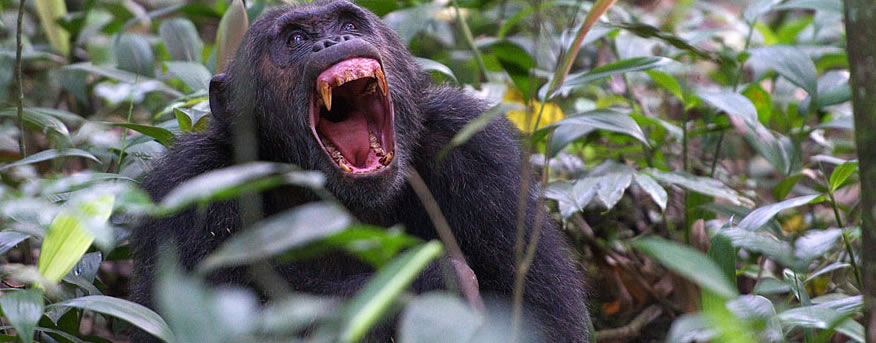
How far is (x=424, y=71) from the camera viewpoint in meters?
4.02

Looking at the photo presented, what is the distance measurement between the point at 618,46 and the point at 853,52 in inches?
124

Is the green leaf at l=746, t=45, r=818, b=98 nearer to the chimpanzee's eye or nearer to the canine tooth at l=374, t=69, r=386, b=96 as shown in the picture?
the canine tooth at l=374, t=69, r=386, b=96

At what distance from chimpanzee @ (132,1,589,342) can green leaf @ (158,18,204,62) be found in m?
1.23

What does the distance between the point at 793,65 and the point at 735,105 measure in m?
0.44

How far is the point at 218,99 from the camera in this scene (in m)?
3.73

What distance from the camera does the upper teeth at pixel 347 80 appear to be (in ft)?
11.1

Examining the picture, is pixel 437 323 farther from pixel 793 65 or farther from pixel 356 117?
pixel 793 65

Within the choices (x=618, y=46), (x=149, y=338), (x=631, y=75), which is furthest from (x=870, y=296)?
(x=631, y=75)

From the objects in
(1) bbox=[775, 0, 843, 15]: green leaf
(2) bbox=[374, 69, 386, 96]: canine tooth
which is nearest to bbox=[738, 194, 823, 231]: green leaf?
(2) bbox=[374, 69, 386, 96]: canine tooth

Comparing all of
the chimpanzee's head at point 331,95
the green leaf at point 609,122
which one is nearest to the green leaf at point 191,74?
the chimpanzee's head at point 331,95

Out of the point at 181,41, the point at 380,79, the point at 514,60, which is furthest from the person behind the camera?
the point at 514,60

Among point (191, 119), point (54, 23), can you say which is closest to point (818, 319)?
point (191, 119)

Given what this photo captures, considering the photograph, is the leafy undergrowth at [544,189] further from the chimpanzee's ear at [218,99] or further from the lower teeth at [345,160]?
the lower teeth at [345,160]

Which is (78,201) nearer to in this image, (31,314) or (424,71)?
(31,314)
